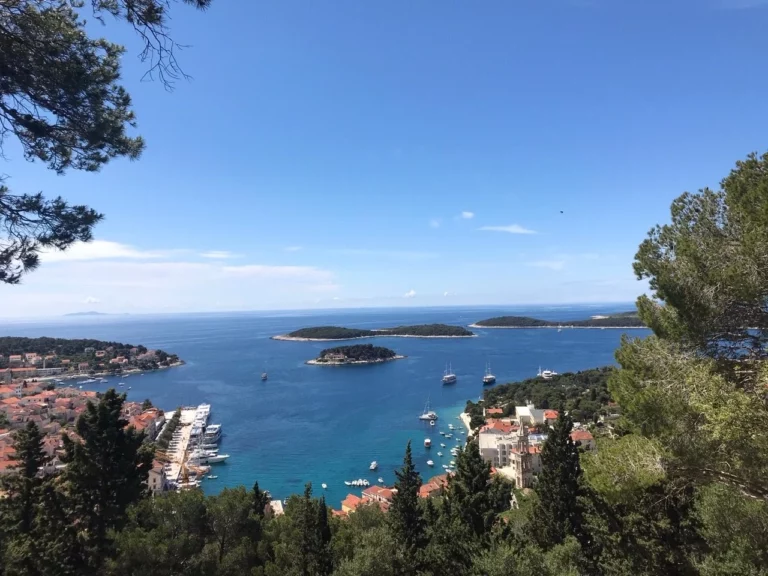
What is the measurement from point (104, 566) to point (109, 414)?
249 centimetres

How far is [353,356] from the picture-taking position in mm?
70000

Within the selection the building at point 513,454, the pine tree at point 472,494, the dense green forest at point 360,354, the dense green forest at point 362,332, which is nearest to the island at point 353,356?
the dense green forest at point 360,354

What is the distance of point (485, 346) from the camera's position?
8656 centimetres

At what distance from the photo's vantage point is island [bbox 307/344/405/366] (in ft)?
224

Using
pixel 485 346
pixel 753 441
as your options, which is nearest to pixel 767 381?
pixel 753 441

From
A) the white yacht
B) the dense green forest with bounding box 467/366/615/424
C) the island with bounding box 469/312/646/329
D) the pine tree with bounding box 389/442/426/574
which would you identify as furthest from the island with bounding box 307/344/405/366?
the island with bounding box 469/312/646/329

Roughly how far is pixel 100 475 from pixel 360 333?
98031mm

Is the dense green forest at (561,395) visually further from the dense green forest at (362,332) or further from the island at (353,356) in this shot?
the dense green forest at (362,332)

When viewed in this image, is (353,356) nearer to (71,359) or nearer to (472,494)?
(71,359)

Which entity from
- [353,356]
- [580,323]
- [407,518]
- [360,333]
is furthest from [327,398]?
[580,323]

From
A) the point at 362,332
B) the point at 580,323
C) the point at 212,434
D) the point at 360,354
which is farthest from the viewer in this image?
the point at 580,323

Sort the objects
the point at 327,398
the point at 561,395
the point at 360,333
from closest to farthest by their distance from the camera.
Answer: the point at 561,395, the point at 327,398, the point at 360,333

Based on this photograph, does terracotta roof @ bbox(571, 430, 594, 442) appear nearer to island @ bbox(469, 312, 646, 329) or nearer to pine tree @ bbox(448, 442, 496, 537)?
pine tree @ bbox(448, 442, 496, 537)

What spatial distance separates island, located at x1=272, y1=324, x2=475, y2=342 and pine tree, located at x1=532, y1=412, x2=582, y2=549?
92.0m
